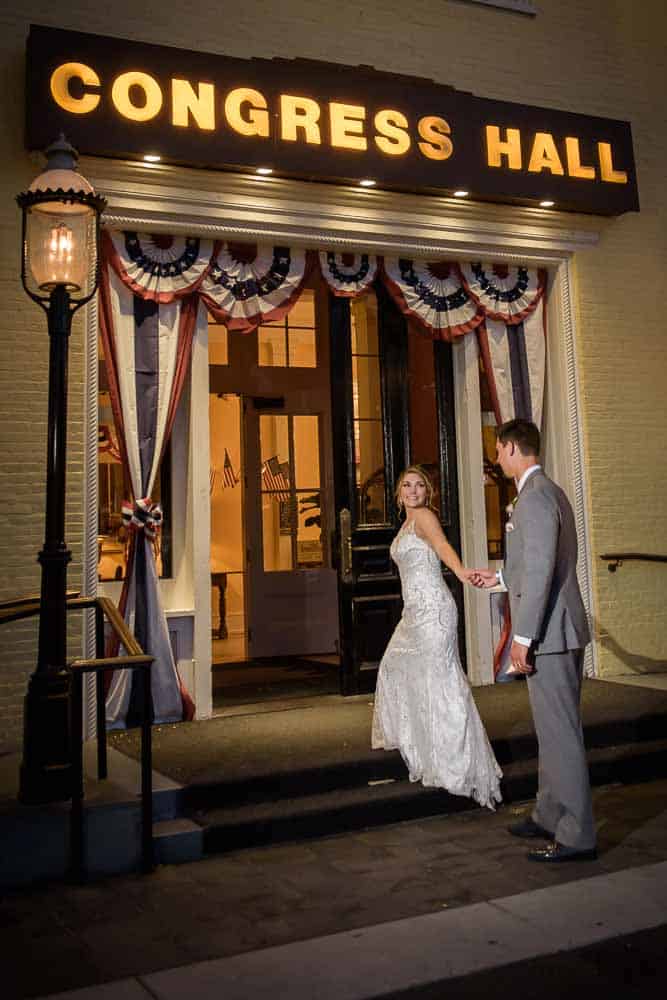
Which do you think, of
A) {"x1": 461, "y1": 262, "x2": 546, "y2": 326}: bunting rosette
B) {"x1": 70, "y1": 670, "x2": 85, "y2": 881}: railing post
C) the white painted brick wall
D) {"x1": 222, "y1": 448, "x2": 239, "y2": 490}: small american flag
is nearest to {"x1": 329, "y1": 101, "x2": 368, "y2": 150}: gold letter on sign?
the white painted brick wall

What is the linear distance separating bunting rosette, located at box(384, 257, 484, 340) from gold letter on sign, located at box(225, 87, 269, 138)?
1455 mm

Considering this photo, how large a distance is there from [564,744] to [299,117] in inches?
178

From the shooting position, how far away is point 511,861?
408 centimetres

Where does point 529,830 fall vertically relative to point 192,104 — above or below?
below

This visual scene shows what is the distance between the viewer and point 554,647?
402 centimetres

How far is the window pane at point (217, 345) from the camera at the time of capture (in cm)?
987

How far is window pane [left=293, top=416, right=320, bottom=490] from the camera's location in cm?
939

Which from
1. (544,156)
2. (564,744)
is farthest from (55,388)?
(544,156)

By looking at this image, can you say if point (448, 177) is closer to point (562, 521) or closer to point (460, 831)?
point (562, 521)

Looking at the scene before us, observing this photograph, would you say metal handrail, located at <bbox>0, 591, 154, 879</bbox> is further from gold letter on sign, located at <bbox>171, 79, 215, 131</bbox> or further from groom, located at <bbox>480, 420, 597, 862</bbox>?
gold letter on sign, located at <bbox>171, 79, 215, 131</bbox>

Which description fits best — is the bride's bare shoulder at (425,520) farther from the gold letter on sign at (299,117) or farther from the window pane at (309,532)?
the window pane at (309,532)

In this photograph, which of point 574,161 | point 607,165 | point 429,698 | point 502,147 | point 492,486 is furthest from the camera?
point 492,486

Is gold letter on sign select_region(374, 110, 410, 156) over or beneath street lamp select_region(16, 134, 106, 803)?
over

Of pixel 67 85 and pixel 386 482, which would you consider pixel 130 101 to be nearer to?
pixel 67 85
